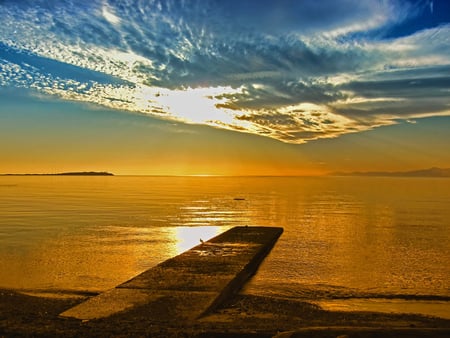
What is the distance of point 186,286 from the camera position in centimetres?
1388

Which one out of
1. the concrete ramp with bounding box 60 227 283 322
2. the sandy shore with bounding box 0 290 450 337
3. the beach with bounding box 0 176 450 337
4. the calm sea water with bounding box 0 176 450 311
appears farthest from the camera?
the calm sea water with bounding box 0 176 450 311

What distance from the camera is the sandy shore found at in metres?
8.52

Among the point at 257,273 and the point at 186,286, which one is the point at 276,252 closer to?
the point at 257,273

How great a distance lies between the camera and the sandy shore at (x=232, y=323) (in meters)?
8.52

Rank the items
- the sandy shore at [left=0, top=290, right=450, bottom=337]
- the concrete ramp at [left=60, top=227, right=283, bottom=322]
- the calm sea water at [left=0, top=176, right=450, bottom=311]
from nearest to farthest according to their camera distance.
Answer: the sandy shore at [left=0, top=290, right=450, bottom=337], the concrete ramp at [left=60, top=227, right=283, bottom=322], the calm sea water at [left=0, top=176, right=450, bottom=311]

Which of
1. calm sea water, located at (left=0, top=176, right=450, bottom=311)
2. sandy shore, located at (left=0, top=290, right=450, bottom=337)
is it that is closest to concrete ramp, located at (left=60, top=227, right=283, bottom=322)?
sandy shore, located at (left=0, top=290, right=450, bottom=337)

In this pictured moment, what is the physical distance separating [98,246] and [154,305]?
559 inches

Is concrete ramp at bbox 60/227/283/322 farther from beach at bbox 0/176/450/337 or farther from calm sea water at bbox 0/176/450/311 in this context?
calm sea water at bbox 0/176/450/311

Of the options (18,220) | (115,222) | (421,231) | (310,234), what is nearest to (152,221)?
(115,222)

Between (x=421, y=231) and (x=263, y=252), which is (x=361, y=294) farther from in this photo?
(x=421, y=231)

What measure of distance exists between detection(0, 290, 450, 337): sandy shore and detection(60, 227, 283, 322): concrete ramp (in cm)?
38

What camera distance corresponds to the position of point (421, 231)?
32219mm

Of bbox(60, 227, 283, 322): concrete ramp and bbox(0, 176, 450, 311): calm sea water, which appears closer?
bbox(60, 227, 283, 322): concrete ramp

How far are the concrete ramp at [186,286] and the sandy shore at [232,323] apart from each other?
1.24 ft
